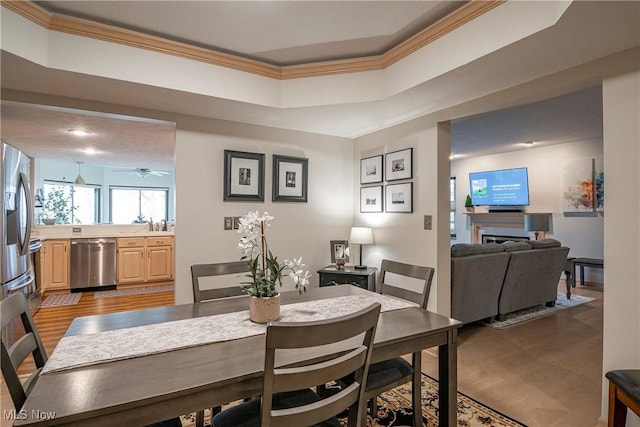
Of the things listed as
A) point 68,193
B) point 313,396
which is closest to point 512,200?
point 313,396

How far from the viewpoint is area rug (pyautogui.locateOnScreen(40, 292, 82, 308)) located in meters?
4.61

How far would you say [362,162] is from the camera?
12.7 feet

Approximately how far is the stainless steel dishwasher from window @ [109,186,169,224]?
11.4 ft

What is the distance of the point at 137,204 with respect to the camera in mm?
9375

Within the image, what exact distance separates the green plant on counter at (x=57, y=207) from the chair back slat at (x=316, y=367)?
827cm

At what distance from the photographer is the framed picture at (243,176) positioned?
10.5ft

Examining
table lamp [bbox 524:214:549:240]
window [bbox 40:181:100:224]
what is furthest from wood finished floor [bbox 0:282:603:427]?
window [bbox 40:181:100:224]

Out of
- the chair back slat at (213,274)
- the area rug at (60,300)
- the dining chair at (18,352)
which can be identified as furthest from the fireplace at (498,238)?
the area rug at (60,300)

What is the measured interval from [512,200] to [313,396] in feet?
20.3

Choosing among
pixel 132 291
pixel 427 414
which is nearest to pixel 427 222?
pixel 427 414

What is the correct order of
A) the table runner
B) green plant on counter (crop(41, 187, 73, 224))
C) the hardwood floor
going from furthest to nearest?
green plant on counter (crop(41, 187, 73, 224))
the hardwood floor
the table runner

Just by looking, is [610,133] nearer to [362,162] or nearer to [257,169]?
[362,162]

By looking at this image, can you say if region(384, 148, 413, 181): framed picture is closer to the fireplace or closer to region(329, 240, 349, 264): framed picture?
region(329, 240, 349, 264): framed picture

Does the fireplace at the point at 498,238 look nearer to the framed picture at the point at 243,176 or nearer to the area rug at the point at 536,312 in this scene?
the area rug at the point at 536,312
